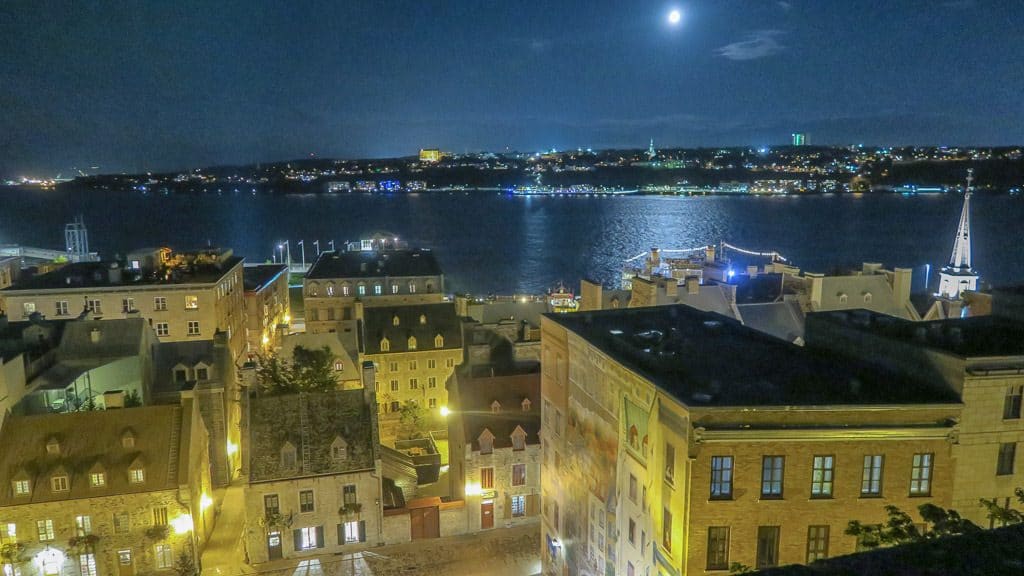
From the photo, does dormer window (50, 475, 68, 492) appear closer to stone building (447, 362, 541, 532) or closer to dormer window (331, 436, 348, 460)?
dormer window (331, 436, 348, 460)

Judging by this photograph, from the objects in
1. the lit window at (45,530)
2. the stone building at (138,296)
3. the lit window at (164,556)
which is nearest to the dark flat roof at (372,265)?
the stone building at (138,296)

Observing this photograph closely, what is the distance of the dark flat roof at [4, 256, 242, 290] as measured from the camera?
193ft

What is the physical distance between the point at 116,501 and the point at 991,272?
→ 515 feet

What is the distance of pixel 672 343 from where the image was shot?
90.0 feet

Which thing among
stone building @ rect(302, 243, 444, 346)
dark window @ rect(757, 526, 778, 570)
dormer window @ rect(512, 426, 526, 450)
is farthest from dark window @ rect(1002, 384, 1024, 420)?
stone building @ rect(302, 243, 444, 346)

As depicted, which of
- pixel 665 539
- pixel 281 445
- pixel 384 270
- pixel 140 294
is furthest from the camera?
pixel 384 270

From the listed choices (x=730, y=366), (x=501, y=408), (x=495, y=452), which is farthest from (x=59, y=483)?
(x=730, y=366)

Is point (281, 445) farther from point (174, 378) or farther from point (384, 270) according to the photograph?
point (384, 270)

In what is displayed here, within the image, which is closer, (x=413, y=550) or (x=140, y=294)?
(x=413, y=550)

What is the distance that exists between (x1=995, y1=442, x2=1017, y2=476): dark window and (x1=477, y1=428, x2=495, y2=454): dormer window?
22393 millimetres

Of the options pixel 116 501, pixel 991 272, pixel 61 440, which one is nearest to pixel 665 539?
pixel 116 501

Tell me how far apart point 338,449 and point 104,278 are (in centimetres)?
3718

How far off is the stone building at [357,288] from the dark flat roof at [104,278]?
8733 millimetres

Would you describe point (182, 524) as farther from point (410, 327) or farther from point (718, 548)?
point (410, 327)
